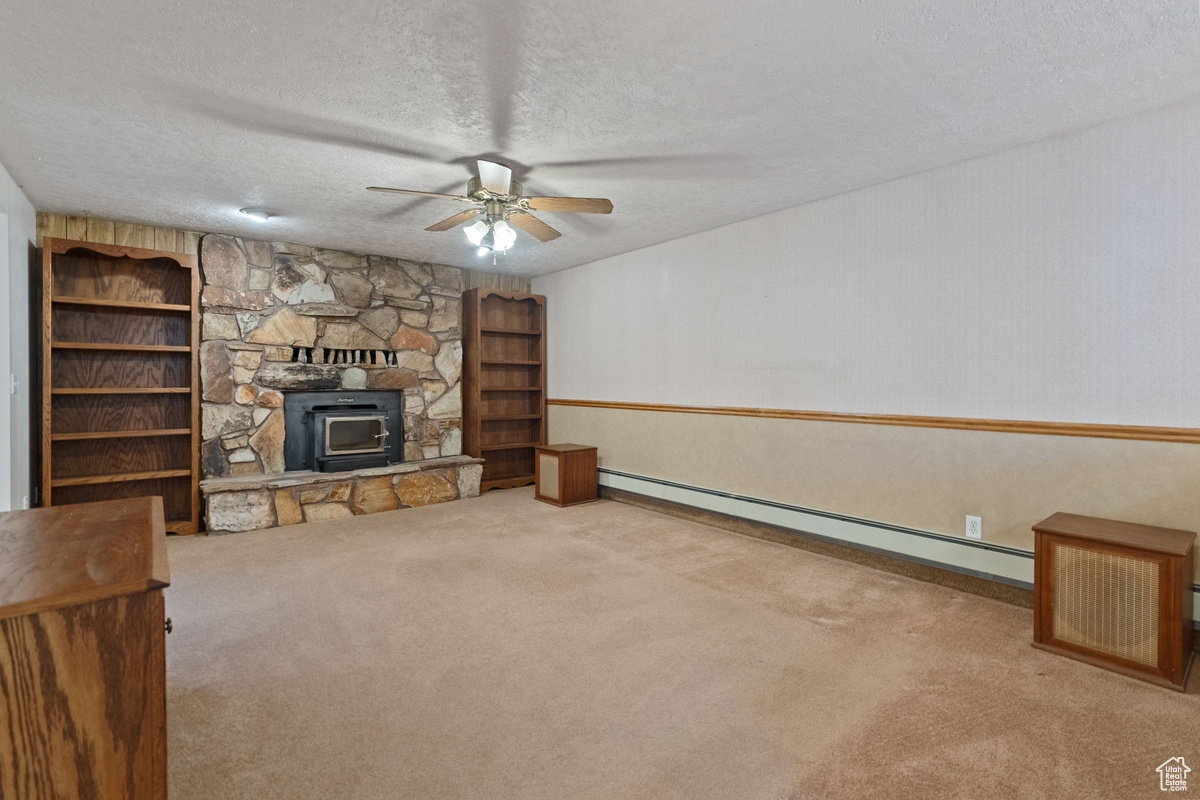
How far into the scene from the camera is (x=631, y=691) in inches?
80.0

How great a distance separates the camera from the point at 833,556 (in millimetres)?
3584

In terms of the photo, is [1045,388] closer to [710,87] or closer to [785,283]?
[785,283]

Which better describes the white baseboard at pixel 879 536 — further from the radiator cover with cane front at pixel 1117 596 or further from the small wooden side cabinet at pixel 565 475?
the small wooden side cabinet at pixel 565 475

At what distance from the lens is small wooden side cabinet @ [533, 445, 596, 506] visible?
5082 mm

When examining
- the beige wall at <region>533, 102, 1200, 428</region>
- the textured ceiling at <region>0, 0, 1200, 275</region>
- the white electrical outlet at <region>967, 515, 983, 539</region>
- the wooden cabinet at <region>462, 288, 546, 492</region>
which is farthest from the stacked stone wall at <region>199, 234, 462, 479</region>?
the white electrical outlet at <region>967, 515, 983, 539</region>

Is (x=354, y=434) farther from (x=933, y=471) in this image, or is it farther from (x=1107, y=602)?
(x=1107, y=602)

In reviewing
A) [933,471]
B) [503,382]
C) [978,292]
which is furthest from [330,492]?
[978,292]

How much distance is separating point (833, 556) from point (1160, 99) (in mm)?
2704

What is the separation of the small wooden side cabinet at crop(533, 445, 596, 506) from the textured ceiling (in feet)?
8.06

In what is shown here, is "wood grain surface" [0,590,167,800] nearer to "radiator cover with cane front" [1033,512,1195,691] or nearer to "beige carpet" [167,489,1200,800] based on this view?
"beige carpet" [167,489,1200,800]

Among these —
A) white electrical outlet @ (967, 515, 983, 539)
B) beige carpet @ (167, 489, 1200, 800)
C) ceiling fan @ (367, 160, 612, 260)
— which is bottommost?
beige carpet @ (167, 489, 1200, 800)

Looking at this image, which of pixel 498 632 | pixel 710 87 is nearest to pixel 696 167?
pixel 710 87

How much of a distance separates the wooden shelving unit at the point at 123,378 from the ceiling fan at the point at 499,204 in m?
2.60

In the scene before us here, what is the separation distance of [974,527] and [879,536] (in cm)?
52
